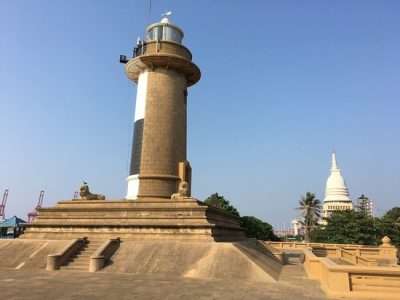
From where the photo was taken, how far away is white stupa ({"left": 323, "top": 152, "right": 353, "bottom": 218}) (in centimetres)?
9062

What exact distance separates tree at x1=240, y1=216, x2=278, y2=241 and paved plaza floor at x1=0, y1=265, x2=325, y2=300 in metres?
39.2

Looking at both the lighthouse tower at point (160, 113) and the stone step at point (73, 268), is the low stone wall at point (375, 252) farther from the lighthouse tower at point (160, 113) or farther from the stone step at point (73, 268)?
the stone step at point (73, 268)

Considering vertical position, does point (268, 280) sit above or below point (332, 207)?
below

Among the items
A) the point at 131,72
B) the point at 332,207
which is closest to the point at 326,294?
the point at 131,72

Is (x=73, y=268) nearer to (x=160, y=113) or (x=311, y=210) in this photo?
(x=160, y=113)

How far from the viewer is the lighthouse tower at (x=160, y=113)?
74.9 ft

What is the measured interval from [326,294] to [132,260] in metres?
8.88

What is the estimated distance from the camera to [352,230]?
45.6 m

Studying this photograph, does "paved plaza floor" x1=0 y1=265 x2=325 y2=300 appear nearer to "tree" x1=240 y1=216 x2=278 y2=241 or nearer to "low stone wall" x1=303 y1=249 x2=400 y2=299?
"low stone wall" x1=303 y1=249 x2=400 y2=299

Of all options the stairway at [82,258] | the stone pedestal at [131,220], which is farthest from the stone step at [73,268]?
the stone pedestal at [131,220]

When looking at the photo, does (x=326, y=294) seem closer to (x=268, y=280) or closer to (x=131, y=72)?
(x=268, y=280)

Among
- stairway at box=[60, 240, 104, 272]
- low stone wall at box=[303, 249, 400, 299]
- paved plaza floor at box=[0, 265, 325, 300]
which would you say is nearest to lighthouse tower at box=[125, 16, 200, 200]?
stairway at box=[60, 240, 104, 272]

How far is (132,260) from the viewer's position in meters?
15.7

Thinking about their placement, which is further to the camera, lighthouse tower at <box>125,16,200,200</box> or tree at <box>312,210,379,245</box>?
tree at <box>312,210,379,245</box>
